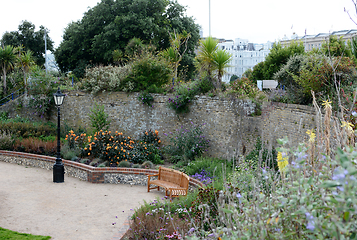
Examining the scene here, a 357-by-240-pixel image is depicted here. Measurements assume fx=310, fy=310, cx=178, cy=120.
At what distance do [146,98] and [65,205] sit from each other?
21.7 ft

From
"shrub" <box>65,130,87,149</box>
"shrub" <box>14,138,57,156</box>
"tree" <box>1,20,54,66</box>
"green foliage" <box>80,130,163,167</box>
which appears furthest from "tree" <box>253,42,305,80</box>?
"tree" <box>1,20,54,66</box>

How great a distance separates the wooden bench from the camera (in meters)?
7.98

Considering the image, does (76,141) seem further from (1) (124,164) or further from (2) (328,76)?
(2) (328,76)

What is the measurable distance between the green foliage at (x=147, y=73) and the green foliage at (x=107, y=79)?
35 centimetres

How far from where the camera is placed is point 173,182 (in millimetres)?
8797

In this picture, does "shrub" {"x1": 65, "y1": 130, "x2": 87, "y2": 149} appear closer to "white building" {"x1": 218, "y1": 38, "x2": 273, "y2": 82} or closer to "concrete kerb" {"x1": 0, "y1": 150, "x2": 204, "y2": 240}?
"concrete kerb" {"x1": 0, "y1": 150, "x2": 204, "y2": 240}

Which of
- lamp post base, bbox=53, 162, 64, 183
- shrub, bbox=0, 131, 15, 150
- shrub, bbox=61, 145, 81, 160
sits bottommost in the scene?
lamp post base, bbox=53, 162, 64, 183

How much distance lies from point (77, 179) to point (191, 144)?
4.10 meters

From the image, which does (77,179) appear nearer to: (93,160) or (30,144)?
(93,160)

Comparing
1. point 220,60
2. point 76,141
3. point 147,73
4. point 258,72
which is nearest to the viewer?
point 220,60

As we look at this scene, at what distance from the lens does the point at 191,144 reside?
11.2m

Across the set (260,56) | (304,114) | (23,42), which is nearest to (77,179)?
(304,114)

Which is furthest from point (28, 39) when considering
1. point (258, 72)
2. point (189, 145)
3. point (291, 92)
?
point (291, 92)

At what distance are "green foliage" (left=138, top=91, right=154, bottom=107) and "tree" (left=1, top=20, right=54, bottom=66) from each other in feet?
72.5
